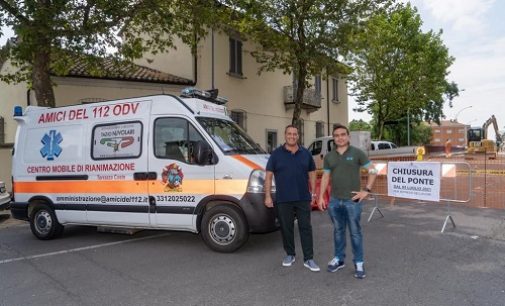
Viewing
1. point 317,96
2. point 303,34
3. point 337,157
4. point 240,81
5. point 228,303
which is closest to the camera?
point 228,303

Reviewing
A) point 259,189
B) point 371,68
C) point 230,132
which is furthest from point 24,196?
point 371,68

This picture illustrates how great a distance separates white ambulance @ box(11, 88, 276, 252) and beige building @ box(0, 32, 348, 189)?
20.3 ft

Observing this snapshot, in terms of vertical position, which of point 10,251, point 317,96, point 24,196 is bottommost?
point 10,251

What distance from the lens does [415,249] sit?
6426 millimetres

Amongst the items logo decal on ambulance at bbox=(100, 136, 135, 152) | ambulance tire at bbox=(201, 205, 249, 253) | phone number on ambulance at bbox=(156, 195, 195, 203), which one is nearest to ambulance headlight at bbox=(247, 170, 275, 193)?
ambulance tire at bbox=(201, 205, 249, 253)

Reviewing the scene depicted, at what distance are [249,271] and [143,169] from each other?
2457 mm

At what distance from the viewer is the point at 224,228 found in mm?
6242

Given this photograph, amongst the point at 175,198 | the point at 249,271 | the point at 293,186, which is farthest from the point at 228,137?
the point at 249,271

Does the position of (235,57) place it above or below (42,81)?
above

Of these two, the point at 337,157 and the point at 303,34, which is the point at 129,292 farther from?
the point at 303,34

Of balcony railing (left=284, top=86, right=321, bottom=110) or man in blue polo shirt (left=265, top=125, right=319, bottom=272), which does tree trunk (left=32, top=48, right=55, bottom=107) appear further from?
balcony railing (left=284, top=86, right=321, bottom=110)

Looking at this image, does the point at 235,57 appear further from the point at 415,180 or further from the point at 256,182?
the point at 256,182

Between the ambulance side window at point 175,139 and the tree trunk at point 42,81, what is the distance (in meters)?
5.89

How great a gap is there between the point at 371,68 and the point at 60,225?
85.4ft
